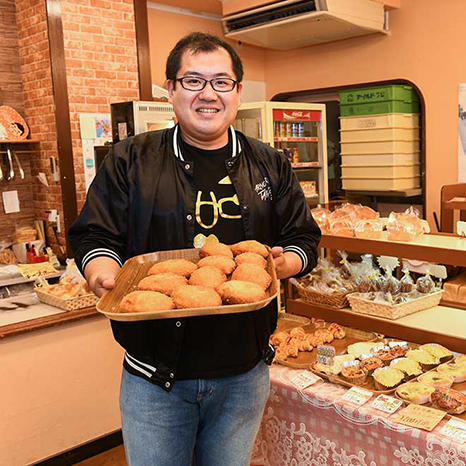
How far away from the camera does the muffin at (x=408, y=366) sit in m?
2.17

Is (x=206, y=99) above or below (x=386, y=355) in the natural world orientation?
above

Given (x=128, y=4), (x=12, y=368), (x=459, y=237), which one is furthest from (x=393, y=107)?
(x=12, y=368)

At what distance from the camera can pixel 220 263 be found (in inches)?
61.1

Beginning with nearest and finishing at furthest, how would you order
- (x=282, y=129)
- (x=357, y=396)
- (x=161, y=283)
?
(x=161, y=283) → (x=357, y=396) → (x=282, y=129)

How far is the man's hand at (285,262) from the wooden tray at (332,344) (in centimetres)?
79

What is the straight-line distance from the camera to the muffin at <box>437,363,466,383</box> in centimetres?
212

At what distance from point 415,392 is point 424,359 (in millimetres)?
230

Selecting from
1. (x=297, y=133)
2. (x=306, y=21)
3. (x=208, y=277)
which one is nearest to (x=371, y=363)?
(x=208, y=277)

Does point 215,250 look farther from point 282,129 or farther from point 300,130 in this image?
point 300,130

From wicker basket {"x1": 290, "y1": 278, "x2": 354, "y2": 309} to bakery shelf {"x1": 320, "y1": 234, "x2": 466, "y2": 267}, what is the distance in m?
0.23

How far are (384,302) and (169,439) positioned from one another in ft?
4.14

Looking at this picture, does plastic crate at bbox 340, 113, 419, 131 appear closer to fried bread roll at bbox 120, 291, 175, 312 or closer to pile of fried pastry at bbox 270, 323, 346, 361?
pile of fried pastry at bbox 270, 323, 346, 361

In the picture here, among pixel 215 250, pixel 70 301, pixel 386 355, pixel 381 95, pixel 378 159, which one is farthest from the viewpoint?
pixel 378 159

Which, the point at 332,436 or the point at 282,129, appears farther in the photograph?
the point at 282,129
